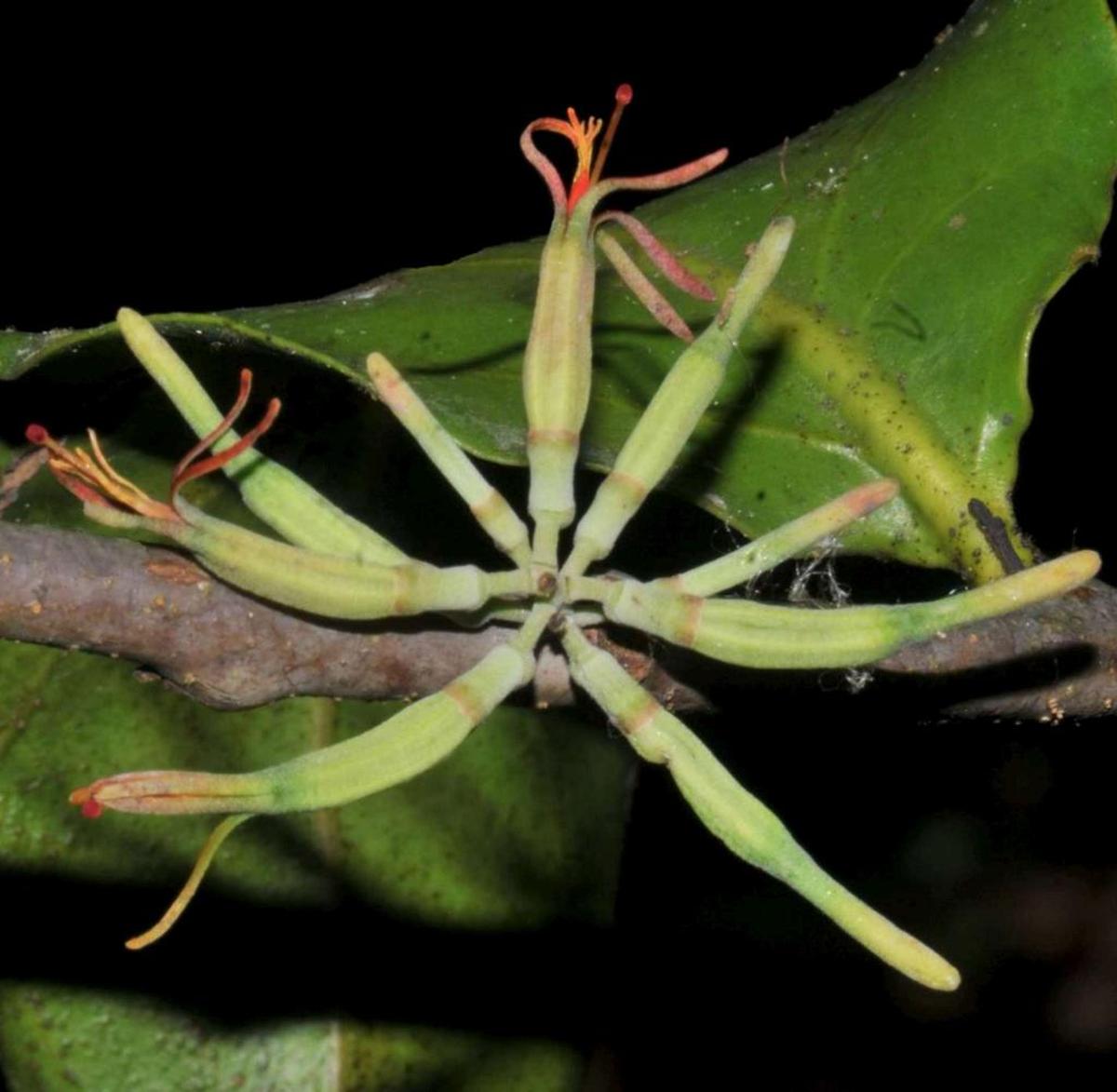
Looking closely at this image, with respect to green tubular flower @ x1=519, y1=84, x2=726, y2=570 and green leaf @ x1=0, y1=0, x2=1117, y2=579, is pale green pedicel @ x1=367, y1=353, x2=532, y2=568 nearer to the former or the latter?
green tubular flower @ x1=519, y1=84, x2=726, y2=570

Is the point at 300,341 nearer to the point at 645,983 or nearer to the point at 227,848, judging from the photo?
the point at 227,848

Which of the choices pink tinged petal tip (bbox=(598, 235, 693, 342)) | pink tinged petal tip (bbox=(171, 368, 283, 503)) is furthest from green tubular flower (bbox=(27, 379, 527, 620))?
pink tinged petal tip (bbox=(598, 235, 693, 342))

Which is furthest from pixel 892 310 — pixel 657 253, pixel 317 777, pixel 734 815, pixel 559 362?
pixel 317 777

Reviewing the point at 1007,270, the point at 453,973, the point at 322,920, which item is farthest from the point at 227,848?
the point at 1007,270

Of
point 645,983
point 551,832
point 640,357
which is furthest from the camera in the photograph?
point 645,983

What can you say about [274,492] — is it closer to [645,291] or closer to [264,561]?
[264,561]

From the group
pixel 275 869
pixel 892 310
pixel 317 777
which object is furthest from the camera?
pixel 275 869
